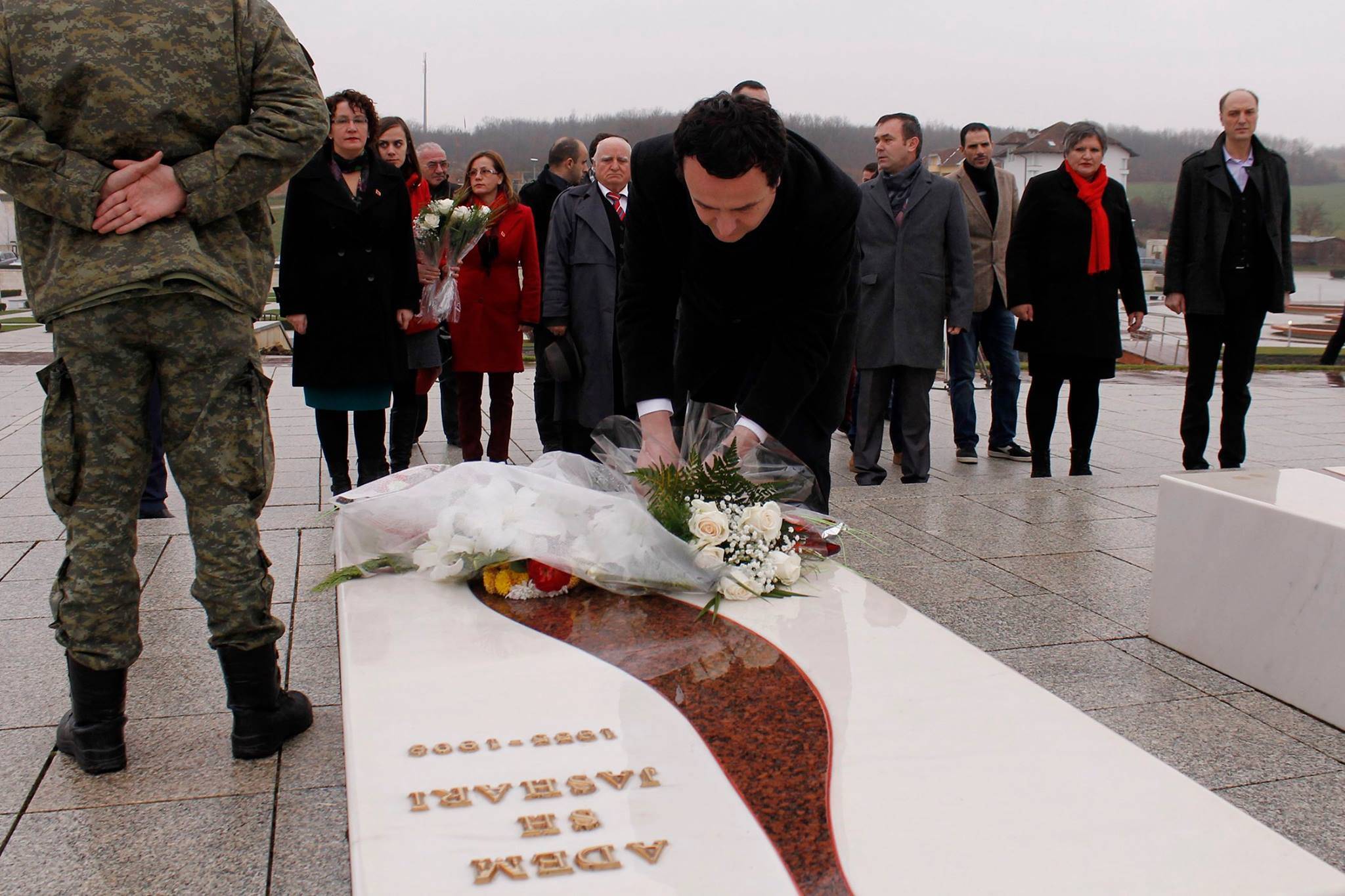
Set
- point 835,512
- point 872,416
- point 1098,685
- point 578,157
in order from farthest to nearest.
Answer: point 578,157, point 872,416, point 835,512, point 1098,685

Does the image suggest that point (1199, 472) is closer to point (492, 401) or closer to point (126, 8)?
point (126, 8)

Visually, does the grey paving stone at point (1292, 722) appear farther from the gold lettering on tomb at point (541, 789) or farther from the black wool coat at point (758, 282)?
the gold lettering on tomb at point (541, 789)

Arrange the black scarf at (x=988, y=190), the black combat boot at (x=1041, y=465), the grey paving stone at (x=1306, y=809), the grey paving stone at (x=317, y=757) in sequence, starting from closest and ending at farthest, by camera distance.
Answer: the grey paving stone at (x=1306, y=809) → the grey paving stone at (x=317, y=757) → the black combat boot at (x=1041, y=465) → the black scarf at (x=988, y=190)

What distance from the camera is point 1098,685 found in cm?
321

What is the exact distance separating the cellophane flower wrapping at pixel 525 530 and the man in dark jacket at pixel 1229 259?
170 inches

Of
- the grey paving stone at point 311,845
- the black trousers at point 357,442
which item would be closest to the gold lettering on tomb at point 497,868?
the grey paving stone at point 311,845

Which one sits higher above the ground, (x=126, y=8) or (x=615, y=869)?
(x=126, y=8)

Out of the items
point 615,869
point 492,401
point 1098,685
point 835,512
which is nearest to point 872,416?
point 835,512

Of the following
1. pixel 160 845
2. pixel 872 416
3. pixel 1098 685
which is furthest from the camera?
pixel 872 416

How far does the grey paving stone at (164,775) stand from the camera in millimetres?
2537

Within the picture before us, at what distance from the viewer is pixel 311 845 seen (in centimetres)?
234

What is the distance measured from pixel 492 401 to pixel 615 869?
502 cm

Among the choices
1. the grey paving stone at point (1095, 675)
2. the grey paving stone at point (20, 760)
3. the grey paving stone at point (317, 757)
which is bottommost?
the grey paving stone at point (20, 760)

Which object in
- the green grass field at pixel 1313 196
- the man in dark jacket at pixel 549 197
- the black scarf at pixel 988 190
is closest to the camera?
the man in dark jacket at pixel 549 197
